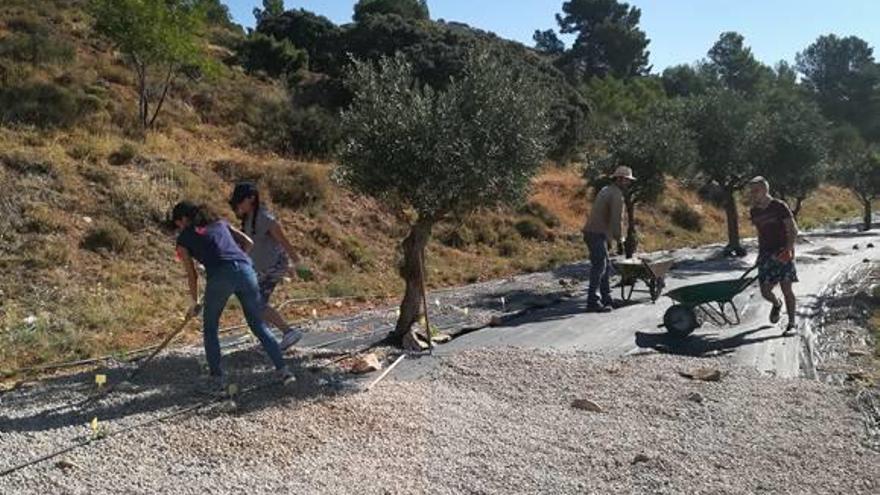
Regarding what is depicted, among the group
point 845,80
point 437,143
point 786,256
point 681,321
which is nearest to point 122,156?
point 437,143

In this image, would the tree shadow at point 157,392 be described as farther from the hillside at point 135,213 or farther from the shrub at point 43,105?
the shrub at point 43,105

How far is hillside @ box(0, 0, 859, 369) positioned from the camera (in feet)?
42.3

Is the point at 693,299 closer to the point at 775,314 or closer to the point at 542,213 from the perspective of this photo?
the point at 775,314

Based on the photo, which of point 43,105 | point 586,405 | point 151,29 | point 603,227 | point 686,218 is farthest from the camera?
point 686,218

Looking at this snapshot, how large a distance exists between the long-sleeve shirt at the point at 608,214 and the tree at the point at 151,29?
51.5 feet

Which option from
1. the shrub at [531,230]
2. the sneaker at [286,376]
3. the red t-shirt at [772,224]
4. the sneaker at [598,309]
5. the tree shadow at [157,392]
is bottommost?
the sneaker at [598,309]

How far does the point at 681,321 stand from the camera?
10.3m

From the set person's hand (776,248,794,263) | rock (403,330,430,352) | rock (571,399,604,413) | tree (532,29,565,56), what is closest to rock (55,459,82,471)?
rock (571,399,604,413)

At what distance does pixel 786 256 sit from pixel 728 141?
53.5ft

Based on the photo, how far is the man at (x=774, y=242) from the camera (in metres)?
10.3

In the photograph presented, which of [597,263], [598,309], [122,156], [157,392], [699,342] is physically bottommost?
[699,342]

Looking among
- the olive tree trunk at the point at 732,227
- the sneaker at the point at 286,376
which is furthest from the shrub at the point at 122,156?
the olive tree trunk at the point at 732,227

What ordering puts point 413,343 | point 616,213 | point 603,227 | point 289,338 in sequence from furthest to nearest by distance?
point 603,227 → point 616,213 → point 413,343 → point 289,338

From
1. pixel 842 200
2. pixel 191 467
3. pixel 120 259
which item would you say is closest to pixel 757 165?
pixel 120 259
